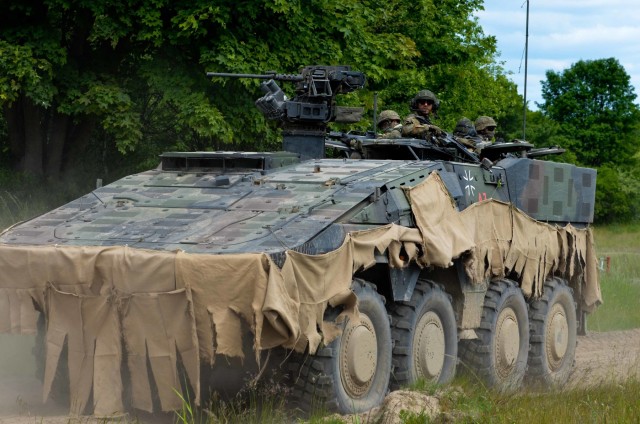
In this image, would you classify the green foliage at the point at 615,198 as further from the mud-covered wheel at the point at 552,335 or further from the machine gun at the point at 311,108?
the machine gun at the point at 311,108

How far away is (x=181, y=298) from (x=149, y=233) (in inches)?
39.4

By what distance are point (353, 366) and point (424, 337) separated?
131 centimetres

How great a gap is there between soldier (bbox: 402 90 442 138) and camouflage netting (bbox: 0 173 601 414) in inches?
106

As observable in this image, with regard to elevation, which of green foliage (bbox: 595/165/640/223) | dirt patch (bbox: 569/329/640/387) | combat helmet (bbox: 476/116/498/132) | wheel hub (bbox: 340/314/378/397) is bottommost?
green foliage (bbox: 595/165/640/223)

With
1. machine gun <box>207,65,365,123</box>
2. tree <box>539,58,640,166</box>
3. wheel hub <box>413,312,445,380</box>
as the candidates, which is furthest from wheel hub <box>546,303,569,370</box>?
tree <box>539,58,640,166</box>

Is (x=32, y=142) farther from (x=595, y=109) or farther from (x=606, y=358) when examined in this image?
(x=595, y=109)

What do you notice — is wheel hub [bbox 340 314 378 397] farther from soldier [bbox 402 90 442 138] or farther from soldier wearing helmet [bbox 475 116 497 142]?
soldier wearing helmet [bbox 475 116 497 142]

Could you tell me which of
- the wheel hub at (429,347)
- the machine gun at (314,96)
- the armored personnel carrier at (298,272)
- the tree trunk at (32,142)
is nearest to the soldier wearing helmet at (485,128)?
the armored personnel carrier at (298,272)

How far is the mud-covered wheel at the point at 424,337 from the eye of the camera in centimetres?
983

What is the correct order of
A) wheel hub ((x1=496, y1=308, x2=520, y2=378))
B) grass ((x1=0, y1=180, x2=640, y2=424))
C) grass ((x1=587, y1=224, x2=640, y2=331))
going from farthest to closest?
grass ((x1=587, y1=224, x2=640, y2=331)), wheel hub ((x1=496, y1=308, x2=520, y2=378)), grass ((x1=0, y1=180, x2=640, y2=424))

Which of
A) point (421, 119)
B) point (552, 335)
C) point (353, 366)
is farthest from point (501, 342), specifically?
point (353, 366)

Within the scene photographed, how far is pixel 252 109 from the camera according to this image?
18.4 m

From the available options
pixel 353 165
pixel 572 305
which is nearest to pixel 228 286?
pixel 353 165

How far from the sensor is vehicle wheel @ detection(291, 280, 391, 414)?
870 centimetres
